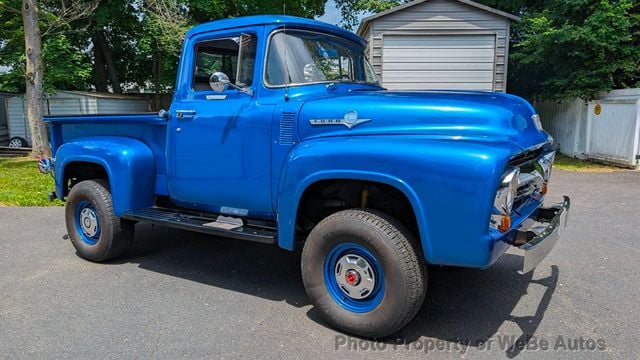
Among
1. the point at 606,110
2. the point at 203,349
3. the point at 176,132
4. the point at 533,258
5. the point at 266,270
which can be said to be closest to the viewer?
the point at 533,258

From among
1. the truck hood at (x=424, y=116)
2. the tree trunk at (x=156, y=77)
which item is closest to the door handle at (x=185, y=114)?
the truck hood at (x=424, y=116)

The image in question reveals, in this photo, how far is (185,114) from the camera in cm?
473

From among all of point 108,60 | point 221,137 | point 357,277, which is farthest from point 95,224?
point 108,60

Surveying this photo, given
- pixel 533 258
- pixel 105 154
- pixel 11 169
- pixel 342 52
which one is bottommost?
pixel 11 169

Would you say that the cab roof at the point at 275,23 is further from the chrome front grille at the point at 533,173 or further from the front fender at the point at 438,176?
the chrome front grille at the point at 533,173

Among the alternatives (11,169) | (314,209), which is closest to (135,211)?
(314,209)

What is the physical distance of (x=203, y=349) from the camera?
357 centimetres

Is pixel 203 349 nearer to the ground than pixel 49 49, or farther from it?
nearer to the ground

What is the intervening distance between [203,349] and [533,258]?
2.31 metres

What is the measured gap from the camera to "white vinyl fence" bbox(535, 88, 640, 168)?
11.5 m

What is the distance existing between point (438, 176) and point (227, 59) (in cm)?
245

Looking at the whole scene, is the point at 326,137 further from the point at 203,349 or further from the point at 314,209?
the point at 203,349

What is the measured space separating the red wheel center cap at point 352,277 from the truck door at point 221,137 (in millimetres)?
965

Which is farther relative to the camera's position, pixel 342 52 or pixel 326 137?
pixel 342 52
